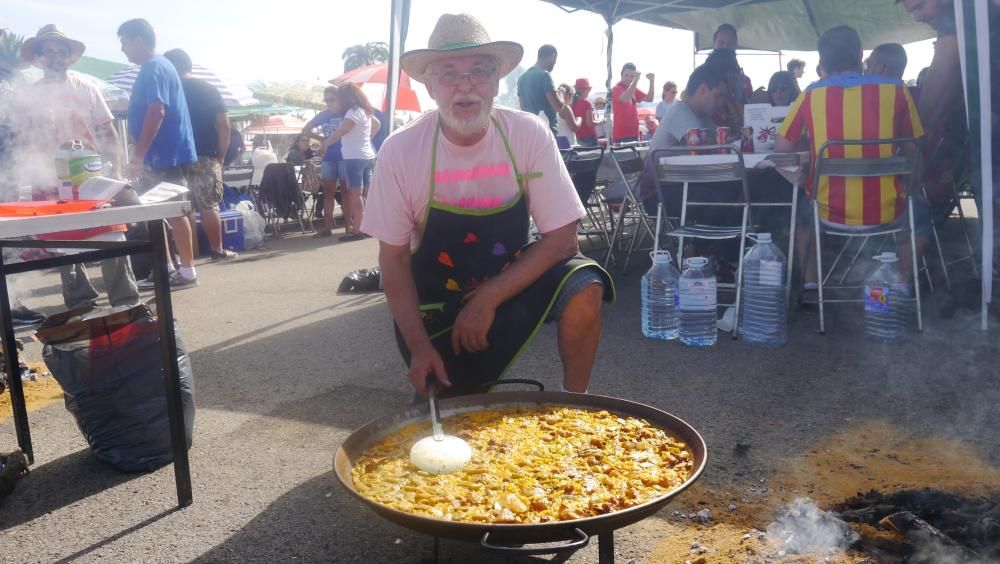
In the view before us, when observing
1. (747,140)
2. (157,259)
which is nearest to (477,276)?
(157,259)

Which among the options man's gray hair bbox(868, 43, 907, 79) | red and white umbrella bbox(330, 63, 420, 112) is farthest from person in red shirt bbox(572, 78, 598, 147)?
man's gray hair bbox(868, 43, 907, 79)

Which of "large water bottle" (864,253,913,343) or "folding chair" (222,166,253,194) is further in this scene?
"folding chair" (222,166,253,194)

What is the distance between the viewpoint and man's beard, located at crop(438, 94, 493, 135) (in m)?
2.96

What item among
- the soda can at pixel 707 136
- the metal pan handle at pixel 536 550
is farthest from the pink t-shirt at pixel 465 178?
the soda can at pixel 707 136

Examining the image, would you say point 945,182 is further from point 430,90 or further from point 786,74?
point 430,90

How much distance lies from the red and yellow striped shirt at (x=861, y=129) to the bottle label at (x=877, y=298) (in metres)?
0.47

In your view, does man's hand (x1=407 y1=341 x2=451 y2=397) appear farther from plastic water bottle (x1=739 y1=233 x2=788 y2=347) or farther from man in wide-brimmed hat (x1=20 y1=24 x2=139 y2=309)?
man in wide-brimmed hat (x1=20 y1=24 x2=139 y2=309)

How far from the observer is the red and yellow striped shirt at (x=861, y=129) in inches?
196

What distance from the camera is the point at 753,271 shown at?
5.38 meters

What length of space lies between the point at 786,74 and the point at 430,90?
6300mm

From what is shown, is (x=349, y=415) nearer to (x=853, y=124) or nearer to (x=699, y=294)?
(x=699, y=294)

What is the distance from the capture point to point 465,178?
3133 millimetres

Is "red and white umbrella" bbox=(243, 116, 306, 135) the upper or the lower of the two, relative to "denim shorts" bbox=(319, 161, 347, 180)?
upper

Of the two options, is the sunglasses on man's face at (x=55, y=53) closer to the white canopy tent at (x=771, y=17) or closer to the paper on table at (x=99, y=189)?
the paper on table at (x=99, y=189)
